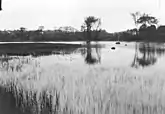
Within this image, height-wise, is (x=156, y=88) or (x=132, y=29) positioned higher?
(x=132, y=29)

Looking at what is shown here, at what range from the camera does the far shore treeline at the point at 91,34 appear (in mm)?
102569

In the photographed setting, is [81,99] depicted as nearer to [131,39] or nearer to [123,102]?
[123,102]

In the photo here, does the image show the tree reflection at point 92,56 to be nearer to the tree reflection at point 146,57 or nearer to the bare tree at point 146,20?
the tree reflection at point 146,57

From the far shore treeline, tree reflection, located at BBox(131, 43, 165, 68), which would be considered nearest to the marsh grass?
tree reflection, located at BBox(131, 43, 165, 68)

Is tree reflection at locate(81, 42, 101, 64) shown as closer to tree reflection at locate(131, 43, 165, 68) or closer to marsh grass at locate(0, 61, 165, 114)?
tree reflection at locate(131, 43, 165, 68)

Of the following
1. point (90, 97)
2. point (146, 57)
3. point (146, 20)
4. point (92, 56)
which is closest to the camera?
point (90, 97)

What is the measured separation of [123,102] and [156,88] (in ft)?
10.8

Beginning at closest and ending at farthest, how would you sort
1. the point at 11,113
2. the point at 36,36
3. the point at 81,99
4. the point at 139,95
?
the point at 11,113, the point at 81,99, the point at 139,95, the point at 36,36

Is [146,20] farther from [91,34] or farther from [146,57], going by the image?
[146,57]

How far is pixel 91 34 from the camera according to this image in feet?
400

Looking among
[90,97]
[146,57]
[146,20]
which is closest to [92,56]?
[146,57]

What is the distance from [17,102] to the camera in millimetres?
7957

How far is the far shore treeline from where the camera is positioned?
102569 mm

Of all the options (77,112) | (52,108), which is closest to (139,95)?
(77,112)
